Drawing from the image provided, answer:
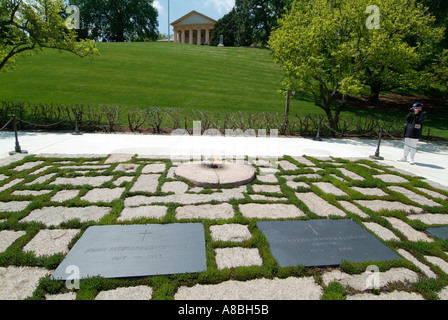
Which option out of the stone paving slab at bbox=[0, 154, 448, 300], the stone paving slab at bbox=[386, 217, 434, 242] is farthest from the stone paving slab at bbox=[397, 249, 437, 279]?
the stone paving slab at bbox=[386, 217, 434, 242]

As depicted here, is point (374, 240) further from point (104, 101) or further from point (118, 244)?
point (104, 101)

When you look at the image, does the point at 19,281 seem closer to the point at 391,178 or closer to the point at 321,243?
the point at 321,243

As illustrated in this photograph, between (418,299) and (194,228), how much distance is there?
111 inches

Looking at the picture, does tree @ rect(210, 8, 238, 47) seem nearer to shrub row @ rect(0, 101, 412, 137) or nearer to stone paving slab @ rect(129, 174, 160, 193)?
shrub row @ rect(0, 101, 412, 137)

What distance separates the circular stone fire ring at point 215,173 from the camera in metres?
6.01

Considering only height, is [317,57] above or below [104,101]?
above

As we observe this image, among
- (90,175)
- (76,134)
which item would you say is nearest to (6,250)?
(90,175)

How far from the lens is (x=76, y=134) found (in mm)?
10930

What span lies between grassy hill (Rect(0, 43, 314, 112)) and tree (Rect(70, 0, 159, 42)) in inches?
1346

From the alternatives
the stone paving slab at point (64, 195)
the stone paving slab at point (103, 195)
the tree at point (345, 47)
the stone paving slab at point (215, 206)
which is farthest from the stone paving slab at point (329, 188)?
the tree at point (345, 47)

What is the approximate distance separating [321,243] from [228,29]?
64735 mm

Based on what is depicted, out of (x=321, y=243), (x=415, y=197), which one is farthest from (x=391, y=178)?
(x=321, y=243)

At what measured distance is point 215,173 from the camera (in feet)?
21.2

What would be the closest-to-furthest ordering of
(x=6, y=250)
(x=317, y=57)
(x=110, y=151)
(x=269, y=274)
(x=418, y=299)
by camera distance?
(x=418, y=299)
(x=269, y=274)
(x=6, y=250)
(x=110, y=151)
(x=317, y=57)
